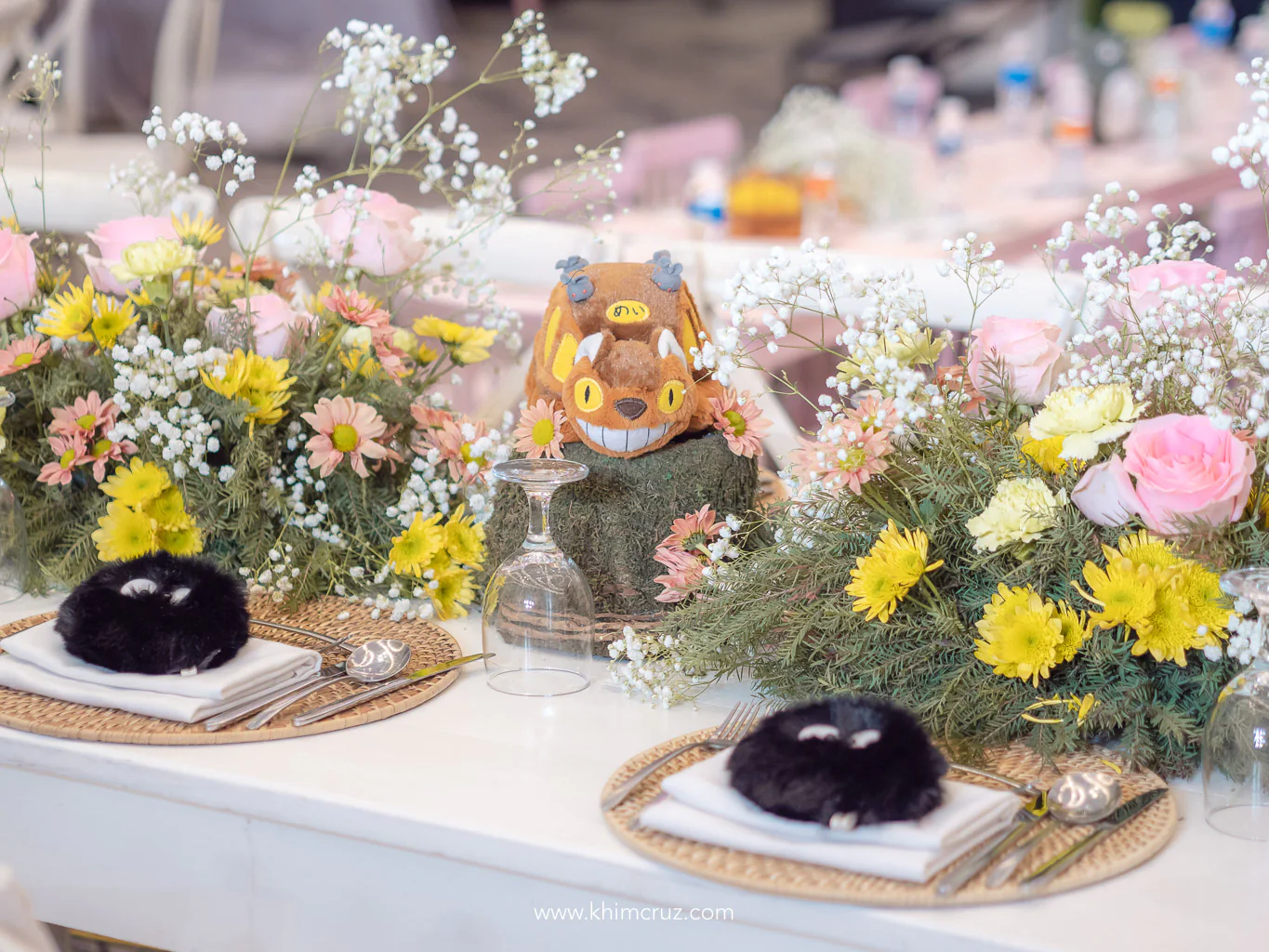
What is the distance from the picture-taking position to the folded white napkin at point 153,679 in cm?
100

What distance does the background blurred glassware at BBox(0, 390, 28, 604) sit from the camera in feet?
3.93

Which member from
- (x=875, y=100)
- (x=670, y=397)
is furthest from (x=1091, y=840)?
(x=875, y=100)

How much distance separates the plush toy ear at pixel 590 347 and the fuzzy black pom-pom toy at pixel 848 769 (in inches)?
15.5

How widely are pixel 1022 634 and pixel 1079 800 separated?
124 mm

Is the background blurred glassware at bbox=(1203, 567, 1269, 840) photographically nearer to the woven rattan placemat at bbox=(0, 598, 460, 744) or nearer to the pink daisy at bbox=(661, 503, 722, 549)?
the pink daisy at bbox=(661, 503, 722, 549)

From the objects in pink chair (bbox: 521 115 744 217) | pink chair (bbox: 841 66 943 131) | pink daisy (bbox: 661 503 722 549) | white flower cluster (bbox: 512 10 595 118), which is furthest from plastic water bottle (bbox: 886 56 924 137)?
pink daisy (bbox: 661 503 722 549)

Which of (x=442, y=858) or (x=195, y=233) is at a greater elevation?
(x=195, y=233)

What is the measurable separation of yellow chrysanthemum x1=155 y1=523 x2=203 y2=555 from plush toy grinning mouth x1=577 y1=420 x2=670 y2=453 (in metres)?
0.40

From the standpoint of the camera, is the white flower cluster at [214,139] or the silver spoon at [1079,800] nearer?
the silver spoon at [1079,800]

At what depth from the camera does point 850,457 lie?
983mm

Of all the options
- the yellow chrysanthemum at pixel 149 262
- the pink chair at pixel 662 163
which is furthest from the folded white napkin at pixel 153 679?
the pink chair at pixel 662 163

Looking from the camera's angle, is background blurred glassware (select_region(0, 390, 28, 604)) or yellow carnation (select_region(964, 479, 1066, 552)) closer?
yellow carnation (select_region(964, 479, 1066, 552))

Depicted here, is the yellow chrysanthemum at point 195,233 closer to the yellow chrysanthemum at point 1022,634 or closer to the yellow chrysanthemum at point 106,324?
the yellow chrysanthemum at point 106,324

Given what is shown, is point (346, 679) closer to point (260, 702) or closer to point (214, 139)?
point (260, 702)
